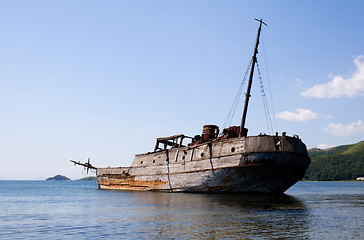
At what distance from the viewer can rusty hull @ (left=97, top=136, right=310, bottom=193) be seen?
89.5ft

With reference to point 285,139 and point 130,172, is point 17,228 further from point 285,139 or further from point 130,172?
point 130,172

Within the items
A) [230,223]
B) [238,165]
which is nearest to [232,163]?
[238,165]

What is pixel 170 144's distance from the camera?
128 ft

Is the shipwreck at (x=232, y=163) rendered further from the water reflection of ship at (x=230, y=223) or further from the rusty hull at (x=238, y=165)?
the water reflection of ship at (x=230, y=223)

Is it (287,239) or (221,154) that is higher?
(221,154)

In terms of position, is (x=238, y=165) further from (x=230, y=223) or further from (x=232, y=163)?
(x=230, y=223)

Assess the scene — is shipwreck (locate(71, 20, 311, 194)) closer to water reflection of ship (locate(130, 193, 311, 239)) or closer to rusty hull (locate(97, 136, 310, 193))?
rusty hull (locate(97, 136, 310, 193))

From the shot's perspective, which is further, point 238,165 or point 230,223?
point 238,165

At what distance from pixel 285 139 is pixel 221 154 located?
5740 mm

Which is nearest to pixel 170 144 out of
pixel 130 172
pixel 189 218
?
pixel 130 172

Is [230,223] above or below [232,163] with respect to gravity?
below

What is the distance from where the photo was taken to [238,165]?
27.8 m

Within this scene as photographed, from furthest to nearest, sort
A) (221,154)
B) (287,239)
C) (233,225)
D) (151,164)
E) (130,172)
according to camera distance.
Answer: (130,172) → (151,164) → (221,154) → (233,225) → (287,239)

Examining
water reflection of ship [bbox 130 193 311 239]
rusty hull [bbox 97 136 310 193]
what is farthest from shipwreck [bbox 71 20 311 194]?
water reflection of ship [bbox 130 193 311 239]
